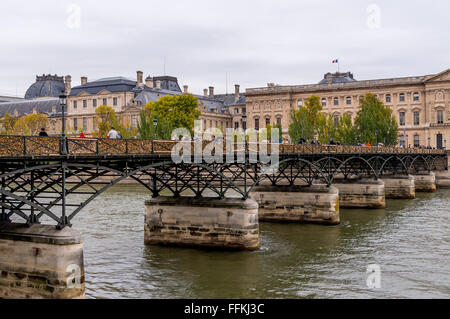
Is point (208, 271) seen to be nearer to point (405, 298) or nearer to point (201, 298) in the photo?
point (201, 298)

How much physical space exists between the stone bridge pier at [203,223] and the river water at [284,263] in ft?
2.67

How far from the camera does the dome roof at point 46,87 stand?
519 feet

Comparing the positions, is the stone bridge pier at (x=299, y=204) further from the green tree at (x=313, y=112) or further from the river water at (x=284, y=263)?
the green tree at (x=313, y=112)

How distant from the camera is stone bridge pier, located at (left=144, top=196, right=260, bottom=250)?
31469mm

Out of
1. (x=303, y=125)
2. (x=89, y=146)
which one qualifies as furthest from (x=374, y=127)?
(x=89, y=146)

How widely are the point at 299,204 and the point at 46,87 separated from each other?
129m

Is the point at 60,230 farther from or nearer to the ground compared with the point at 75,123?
nearer to the ground

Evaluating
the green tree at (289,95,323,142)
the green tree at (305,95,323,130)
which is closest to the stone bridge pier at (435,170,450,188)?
the green tree at (289,95,323,142)

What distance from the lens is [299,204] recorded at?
43.3 metres

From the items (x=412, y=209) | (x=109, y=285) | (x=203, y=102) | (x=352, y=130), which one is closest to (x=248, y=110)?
(x=203, y=102)

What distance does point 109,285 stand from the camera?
24.3 meters

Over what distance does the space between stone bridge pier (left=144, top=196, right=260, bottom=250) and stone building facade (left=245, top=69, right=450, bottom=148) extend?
85.5 m
